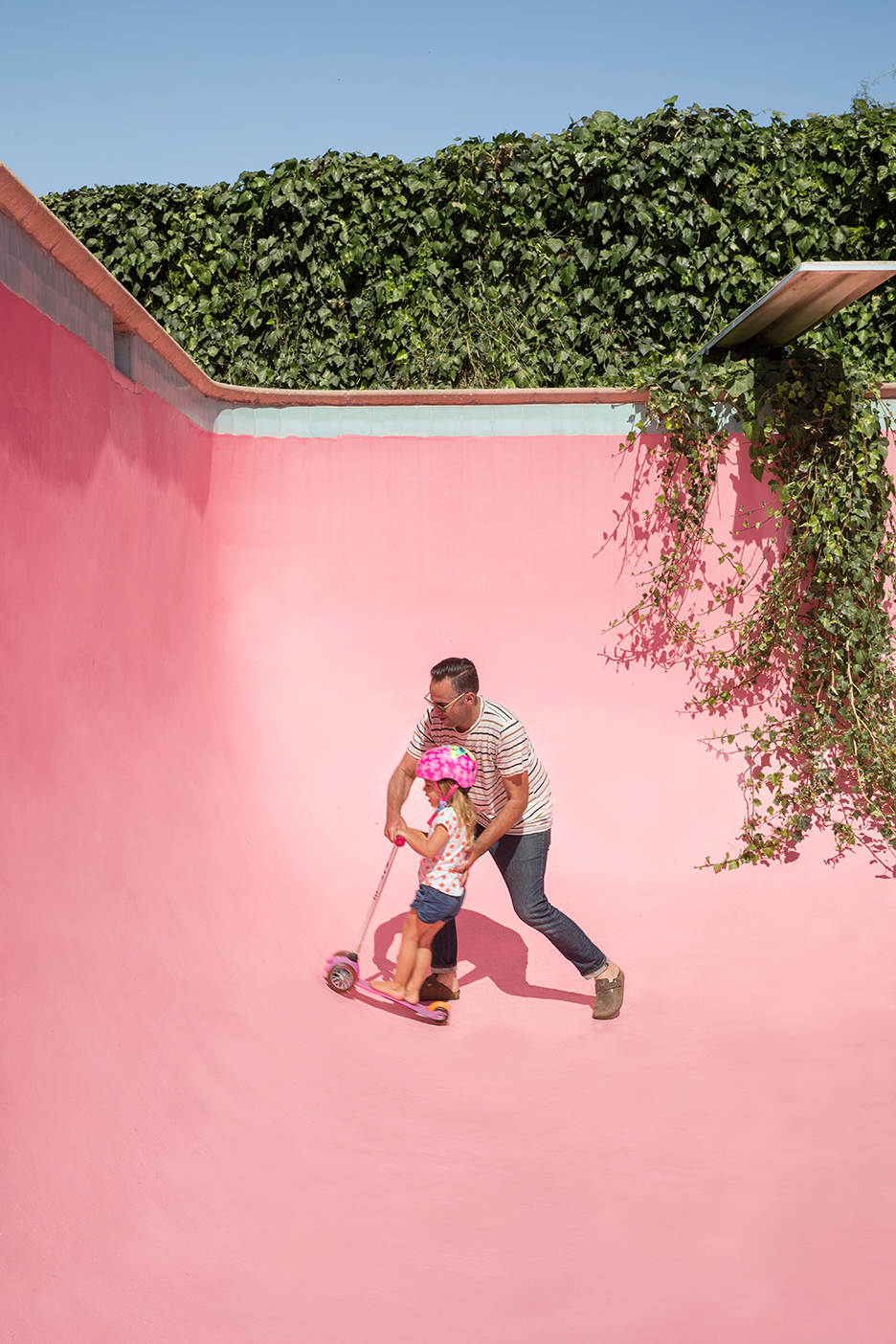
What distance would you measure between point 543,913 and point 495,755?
2.27 ft

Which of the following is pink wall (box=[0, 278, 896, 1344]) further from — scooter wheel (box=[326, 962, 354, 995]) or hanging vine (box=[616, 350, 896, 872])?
hanging vine (box=[616, 350, 896, 872])

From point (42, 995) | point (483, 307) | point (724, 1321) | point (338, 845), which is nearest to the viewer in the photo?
point (724, 1321)

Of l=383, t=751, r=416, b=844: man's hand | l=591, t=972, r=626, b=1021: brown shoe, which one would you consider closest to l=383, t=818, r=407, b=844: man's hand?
l=383, t=751, r=416, b=844: man's hand

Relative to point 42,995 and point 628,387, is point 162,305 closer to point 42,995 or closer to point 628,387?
point 628,387

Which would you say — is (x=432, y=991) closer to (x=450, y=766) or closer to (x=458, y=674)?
(x=450, y=766)

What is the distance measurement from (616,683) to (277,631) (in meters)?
1.95

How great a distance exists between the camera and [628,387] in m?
5.32

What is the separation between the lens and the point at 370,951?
4332 mm

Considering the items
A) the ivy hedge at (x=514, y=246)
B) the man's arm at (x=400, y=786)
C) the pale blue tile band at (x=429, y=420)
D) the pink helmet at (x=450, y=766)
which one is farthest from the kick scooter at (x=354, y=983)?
the ivy hedge at (x=514, y=246)

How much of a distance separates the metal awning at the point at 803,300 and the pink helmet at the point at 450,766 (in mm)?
2455

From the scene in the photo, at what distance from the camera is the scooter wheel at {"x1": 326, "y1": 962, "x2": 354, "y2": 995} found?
12.6ft

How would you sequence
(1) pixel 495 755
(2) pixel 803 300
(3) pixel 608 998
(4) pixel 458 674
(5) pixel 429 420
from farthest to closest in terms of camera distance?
(5) pixel 429 420 < (2) pixel 803 300 < (3) pixel 608 998 < (1) pixel 495 755 < (4) pixel 458 674

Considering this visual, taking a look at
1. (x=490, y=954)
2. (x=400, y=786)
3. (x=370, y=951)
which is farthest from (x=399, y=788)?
(x=490, y=954)

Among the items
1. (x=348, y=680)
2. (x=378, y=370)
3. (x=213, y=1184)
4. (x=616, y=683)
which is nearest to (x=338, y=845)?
(x=348, y=680)
